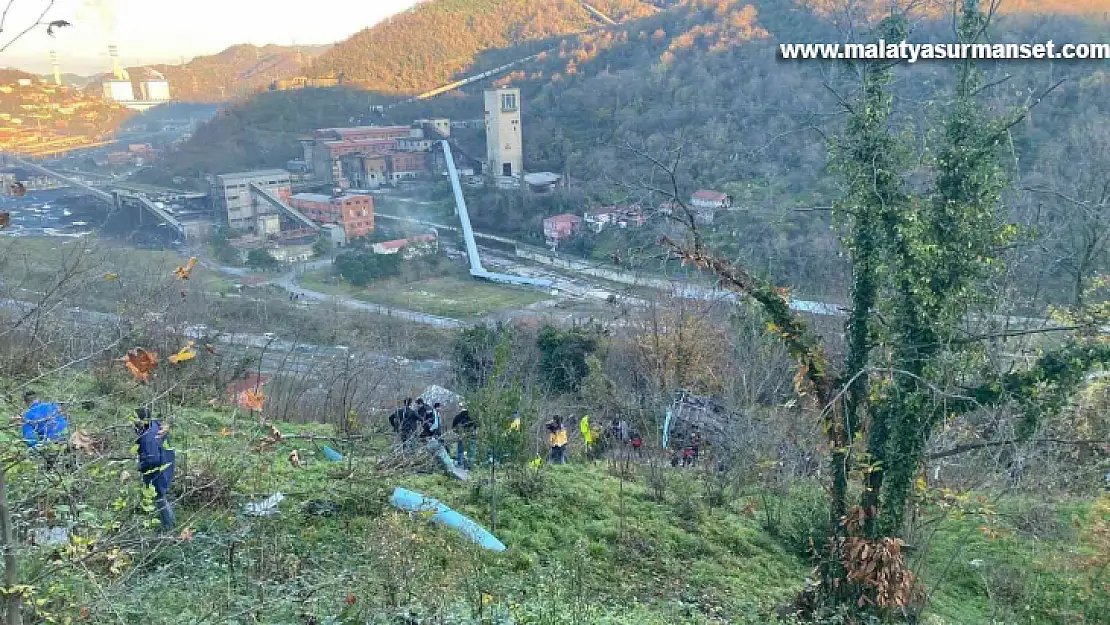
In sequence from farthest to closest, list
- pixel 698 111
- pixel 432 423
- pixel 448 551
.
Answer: pixel 698 111 < pixel 432 423 < pixel 448 551

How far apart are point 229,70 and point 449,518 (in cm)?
10076

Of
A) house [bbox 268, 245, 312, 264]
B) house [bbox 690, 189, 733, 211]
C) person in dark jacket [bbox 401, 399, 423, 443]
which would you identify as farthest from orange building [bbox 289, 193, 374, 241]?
person in dark jacket [bbox 401, 399, 423, 443]

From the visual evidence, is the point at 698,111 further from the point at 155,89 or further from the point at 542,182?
the point at 155,89

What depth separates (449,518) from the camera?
5.06m

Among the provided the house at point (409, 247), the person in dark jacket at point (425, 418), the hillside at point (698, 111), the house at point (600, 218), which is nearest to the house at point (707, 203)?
the hillside at point (698, 111)

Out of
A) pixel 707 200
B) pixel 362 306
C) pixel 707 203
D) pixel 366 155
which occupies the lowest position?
pixel 362 306

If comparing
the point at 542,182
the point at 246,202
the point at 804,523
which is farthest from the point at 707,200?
the point at 246,202

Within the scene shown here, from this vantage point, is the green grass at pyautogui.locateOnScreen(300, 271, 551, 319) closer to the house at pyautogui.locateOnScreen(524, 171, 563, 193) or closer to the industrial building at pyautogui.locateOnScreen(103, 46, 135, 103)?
the house at pyautogui.locateOnScreen(524, 171, 563, 193)

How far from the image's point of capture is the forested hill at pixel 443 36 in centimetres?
6606

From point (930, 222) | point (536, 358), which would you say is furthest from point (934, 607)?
point (536, 358)

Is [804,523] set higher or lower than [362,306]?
higher

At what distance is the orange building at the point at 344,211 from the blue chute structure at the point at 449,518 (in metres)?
34.0

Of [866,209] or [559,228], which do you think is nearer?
[866,209]

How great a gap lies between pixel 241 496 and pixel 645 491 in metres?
3.57
